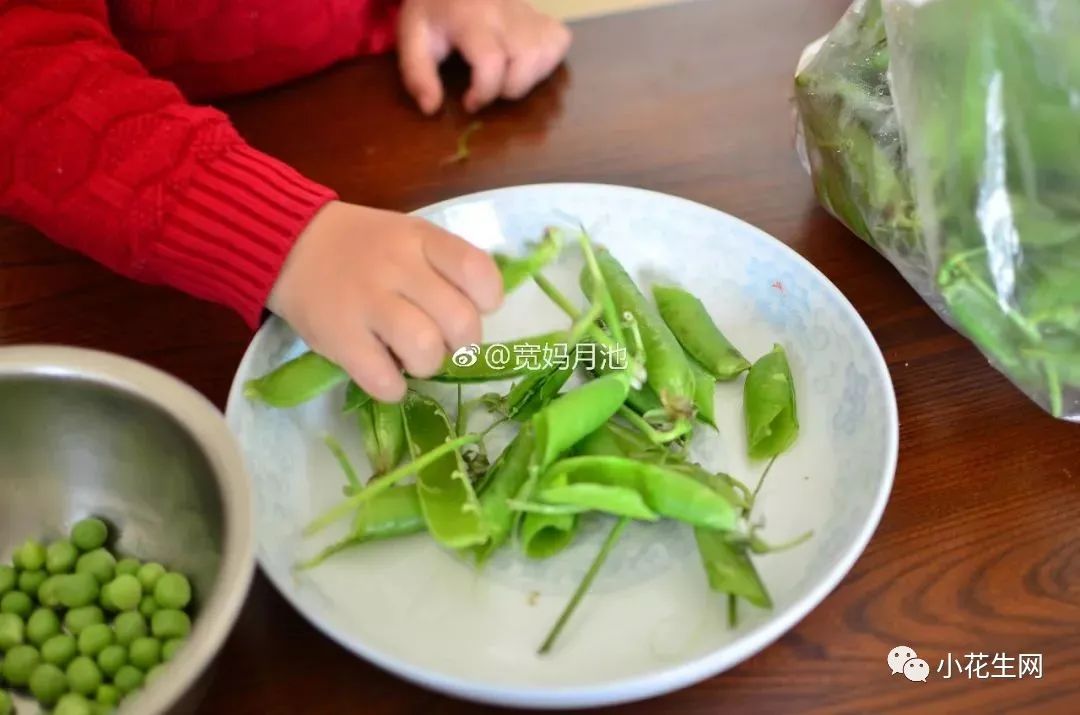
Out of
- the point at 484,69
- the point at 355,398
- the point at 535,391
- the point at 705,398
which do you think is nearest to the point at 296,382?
the point at 355,398

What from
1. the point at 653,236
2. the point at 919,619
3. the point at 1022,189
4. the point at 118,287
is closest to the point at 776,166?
the point at 653,236

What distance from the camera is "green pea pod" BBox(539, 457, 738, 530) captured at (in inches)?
20.3

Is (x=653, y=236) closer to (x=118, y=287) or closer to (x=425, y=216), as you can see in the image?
(x=425, y=216)

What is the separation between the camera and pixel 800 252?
28.9 inches

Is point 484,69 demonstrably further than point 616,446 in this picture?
Yes

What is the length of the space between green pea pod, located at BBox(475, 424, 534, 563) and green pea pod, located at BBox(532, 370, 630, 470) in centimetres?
2

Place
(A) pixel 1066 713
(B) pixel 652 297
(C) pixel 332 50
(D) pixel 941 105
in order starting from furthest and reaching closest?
1. (C) pixel 332 50
2. (B) pixel 652 297
3. (D) pixel 941 105
4. (A) pixel 1066 713

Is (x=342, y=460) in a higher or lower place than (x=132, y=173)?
lower

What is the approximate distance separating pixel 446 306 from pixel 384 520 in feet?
0.41

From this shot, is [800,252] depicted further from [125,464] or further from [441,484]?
[125,464]

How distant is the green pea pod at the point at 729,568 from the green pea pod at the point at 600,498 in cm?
3

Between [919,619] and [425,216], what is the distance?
1.38 ft

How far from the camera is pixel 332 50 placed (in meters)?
0.88

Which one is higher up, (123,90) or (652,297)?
(123,90)
